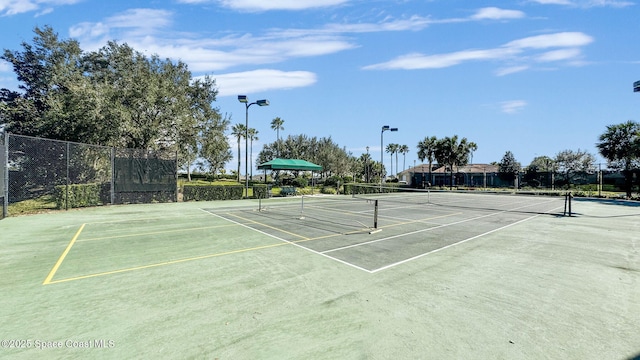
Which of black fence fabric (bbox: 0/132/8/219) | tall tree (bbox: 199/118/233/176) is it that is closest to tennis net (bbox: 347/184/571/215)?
tall tree (bbox: 199/118/233/176)

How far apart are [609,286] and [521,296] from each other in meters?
2.19

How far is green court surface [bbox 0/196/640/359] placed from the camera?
3406 mm

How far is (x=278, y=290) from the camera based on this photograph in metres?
5.07

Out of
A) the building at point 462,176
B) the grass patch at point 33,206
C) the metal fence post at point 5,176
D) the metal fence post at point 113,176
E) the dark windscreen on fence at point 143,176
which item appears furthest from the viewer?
the building at point 462,176

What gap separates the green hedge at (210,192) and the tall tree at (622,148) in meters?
40.4

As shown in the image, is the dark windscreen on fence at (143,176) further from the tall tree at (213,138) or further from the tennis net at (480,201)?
the tennis net at (480,201)

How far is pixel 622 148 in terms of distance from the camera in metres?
32.9

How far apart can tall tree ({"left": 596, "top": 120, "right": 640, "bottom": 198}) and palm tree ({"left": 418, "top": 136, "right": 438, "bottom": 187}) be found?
2591 centimetres

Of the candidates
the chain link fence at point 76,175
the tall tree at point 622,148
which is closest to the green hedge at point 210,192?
the chain link fence at point 76,175

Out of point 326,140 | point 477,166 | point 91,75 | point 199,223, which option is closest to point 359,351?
point 199,223

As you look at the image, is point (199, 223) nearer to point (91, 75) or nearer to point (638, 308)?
point (638, 308)

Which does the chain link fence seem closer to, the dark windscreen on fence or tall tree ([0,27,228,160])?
the dark windscreen on fence

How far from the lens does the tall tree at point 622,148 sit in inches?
1218

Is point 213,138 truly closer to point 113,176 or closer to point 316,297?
point 113,176
